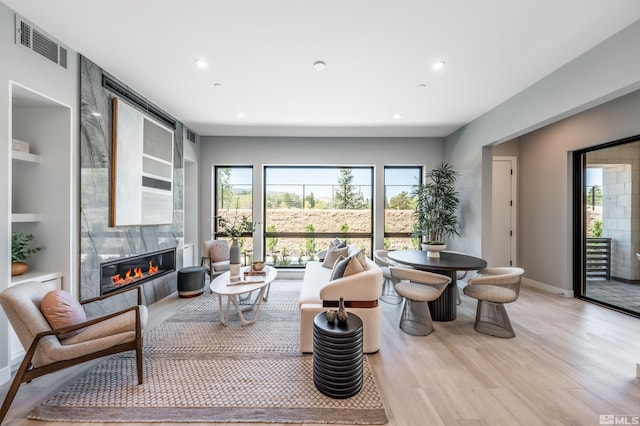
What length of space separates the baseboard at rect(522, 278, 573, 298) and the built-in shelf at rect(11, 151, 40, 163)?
701cm

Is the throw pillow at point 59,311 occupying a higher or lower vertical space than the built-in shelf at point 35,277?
lower

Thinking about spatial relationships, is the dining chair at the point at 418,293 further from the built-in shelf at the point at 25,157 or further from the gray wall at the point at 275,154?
the built-in shelf at the point at 25,157

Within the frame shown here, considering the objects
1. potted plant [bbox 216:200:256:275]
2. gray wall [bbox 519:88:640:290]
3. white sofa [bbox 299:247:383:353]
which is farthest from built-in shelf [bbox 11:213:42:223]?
gray wall [bbox 519:88:640:290]

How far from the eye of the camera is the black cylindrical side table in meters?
1.84

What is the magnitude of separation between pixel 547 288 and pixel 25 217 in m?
6.96

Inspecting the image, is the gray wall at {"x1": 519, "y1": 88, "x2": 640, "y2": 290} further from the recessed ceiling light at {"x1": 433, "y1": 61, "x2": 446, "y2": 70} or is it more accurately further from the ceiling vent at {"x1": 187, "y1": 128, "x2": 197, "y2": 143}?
the ceiling vent at {"x1": 187, "y1": 128, "x2": 197, "y2": 143}

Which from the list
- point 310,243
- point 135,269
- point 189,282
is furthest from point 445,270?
point 135,269

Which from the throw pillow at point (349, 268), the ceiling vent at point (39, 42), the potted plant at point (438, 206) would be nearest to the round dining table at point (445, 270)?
the throw pillow at point (349, 268)

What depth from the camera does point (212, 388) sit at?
196 cm

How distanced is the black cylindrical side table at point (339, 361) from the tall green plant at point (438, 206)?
10.7 ft

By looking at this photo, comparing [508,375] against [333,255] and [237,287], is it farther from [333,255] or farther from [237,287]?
[237,287]

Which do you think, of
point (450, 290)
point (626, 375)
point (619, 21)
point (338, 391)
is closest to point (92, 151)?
point (338, 391)

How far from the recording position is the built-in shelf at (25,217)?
2.23 metres

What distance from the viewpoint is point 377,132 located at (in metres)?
4.90
